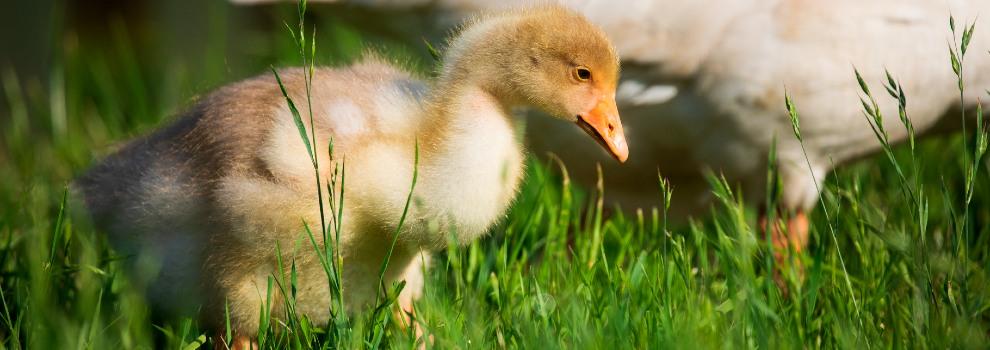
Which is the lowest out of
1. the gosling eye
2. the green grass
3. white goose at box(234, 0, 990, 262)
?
the green grass

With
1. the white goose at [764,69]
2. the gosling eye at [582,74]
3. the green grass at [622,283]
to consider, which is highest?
the gosling eye at [582,74]

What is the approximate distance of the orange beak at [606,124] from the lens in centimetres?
243

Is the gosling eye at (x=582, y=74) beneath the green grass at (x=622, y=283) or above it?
above

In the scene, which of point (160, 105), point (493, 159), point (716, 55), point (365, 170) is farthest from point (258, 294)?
point (160, 105)

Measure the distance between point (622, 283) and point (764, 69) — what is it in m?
0.75

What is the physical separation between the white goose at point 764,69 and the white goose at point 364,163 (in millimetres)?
713

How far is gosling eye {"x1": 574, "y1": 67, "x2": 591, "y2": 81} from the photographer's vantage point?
2.42 metres

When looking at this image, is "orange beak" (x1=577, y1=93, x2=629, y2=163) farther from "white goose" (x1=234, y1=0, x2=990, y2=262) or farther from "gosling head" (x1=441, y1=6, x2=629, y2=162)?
"white goose" (x1=234, y1=0, x2=990, y2=262)

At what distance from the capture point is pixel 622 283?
270cm

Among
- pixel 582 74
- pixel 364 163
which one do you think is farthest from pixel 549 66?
pixel 364 163

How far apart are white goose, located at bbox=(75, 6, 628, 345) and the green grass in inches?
3.6

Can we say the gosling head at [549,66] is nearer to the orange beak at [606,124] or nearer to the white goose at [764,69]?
the orange beak at [606,124]

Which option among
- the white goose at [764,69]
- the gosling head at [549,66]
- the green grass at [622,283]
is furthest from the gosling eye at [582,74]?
the white goose at [764,69]

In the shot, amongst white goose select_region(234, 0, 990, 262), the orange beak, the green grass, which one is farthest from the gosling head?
white goose select_region(234, 0, 990, 262)
